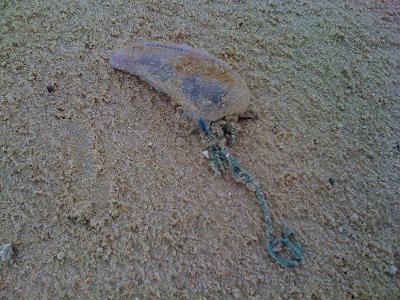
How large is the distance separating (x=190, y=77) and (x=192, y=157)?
310 millimetres

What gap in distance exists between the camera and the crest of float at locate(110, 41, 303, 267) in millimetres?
1418

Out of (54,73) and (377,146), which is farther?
(54,73)

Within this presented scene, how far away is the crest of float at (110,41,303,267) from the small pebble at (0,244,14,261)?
726 mm

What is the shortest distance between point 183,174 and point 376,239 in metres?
0.69

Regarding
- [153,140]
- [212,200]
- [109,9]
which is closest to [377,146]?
[212,200]

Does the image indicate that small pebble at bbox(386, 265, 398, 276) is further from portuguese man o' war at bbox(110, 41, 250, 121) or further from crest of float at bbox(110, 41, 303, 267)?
portuguese man o' war at bbox(110, 41, 250, 121)

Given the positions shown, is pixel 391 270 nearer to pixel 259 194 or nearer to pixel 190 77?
pixel 259 194

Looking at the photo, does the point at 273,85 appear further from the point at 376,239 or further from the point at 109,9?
the point at 109,9

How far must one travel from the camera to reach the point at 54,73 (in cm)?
162

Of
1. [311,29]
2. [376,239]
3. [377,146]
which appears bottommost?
[376,239]

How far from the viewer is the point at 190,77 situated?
1.52m

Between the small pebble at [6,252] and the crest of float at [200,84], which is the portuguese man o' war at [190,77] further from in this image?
the small pebble at [6,252]

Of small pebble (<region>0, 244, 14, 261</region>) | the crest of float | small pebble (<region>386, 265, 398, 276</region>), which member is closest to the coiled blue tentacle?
the crest of float

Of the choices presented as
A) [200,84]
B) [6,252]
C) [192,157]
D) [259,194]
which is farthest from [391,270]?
[6,252]
